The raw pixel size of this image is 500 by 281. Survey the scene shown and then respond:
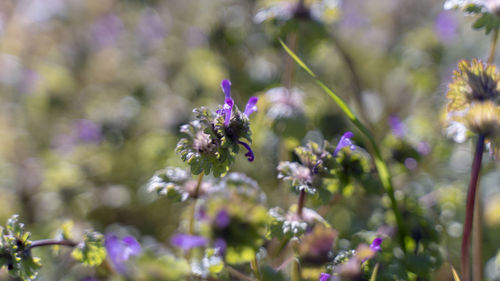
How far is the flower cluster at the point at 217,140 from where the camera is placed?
806 millimetres

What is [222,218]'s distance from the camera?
830 millimetres

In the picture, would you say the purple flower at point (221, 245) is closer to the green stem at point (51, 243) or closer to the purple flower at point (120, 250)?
the purple flower at point (120, 250)

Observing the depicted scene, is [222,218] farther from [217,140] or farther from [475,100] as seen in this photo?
[475,100]

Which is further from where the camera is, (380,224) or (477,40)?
(477,40)

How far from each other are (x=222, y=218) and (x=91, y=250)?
1.05 feet

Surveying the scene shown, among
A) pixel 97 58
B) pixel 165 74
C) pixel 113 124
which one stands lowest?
pixel 113 124

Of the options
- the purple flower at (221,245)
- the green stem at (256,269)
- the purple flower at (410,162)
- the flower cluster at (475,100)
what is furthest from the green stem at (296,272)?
the purple flower at (410,162)

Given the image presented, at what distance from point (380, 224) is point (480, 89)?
45 cm

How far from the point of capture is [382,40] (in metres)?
2.70

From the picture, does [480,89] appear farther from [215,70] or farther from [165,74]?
[165,74]

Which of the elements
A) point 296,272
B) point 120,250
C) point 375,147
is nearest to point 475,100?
point 375,147

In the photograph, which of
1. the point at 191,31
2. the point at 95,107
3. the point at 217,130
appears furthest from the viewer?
the point at 191,31

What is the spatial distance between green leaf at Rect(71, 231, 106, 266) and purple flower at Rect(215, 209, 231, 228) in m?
0.29

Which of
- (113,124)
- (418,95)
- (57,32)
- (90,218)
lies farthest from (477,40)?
(57,32)
